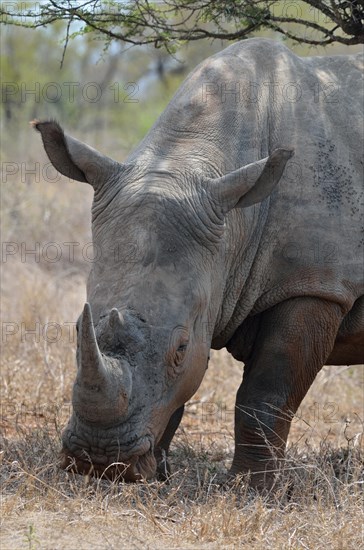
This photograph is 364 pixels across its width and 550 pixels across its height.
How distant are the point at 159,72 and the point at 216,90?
24648mm

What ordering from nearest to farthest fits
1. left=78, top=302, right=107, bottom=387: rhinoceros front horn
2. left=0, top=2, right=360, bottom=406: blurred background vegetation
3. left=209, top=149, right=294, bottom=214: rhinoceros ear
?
left=78, top=302, right=107, bottom=387: rhinoceros front horn → left=209, top=149, right=294, bottom=214: rhinoceros ear → left=0, top=2, right=360, bottom=406: blurred background vegetation

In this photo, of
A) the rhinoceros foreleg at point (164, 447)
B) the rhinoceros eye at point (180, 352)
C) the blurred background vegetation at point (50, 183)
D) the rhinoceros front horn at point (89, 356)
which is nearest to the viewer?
the rhinoceros front horn at point (89, 356)

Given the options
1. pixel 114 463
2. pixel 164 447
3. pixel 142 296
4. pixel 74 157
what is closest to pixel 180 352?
pixel 142 296

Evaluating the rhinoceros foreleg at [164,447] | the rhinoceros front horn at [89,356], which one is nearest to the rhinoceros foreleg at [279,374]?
the rhinoceros foreleg at [164,447]

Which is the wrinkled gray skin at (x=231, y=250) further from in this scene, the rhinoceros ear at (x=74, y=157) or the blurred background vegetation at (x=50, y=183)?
the blurred background vegetation at (x=50, y=183)

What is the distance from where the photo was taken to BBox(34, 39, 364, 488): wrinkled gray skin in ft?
17.5

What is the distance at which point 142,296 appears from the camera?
213 inches

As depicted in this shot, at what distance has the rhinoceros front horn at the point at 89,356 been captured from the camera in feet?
15.8

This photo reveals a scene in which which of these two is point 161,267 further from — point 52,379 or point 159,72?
point 159,72

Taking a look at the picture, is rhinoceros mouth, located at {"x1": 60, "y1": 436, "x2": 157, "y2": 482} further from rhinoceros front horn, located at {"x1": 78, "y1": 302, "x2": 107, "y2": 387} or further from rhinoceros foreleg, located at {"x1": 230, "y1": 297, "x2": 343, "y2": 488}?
rhinoceros foreleg, located at {"x1": 230, "y1": 297, "x2": 343, "y2": 488}

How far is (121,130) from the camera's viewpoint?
27453 mm

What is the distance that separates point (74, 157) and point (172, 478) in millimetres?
1928

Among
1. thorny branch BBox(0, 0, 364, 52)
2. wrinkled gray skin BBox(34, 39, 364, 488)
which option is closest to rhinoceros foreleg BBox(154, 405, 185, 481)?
A: wrinkled gray skin BBox(34, 39, 364, 488)

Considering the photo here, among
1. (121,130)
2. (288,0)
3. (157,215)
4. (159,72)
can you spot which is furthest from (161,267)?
(159,72)
